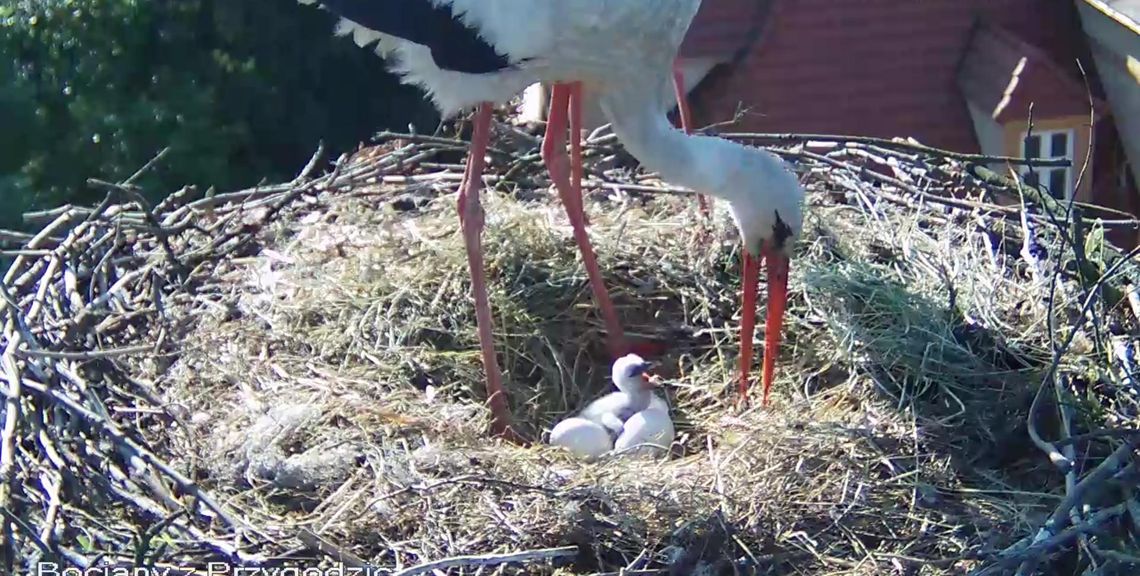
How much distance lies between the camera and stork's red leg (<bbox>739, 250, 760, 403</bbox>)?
2.86 meters

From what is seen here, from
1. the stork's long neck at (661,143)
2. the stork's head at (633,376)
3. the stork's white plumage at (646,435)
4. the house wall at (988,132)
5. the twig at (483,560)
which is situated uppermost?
the stork's long neck at (661,143)

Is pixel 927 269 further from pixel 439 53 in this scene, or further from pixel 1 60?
pixel 1 60

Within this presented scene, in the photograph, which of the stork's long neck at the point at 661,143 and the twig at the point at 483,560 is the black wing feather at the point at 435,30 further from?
the twig at the point at 483,560

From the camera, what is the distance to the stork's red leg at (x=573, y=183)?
120 inches

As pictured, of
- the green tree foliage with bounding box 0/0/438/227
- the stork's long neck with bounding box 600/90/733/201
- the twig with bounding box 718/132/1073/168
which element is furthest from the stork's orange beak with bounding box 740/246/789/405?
the green tree foliage with bounding box 0/0/438/227

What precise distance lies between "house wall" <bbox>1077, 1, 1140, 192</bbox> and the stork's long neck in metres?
3.14

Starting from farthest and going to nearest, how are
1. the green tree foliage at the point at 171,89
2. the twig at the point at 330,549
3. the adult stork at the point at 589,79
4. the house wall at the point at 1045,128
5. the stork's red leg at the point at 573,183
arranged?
the green tree foliage at the point at 171,89 < the house wall at the point at 1045,128 < the stork's red leg at the point at 573,183 < the adult stork at the point at 589,79 < the twig at the point at 330,549

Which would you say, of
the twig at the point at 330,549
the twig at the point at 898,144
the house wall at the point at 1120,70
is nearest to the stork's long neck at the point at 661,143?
the twig at the point at 898,144

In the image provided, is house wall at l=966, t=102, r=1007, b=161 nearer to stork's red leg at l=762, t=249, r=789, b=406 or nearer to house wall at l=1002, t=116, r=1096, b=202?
house wall at l=1002, t=116, r=1096, b=202

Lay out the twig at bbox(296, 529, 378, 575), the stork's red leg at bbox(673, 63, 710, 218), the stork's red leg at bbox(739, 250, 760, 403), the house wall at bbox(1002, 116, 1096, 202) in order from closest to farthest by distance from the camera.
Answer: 1. the twig at bbox(296, 529, 378, 575)
2. the stork's red leg at bbox(739, 250, 760, 403)
3. the stork's red leg at bbox(673, 63, 710, 218)
4. the house wall at bbox(1002, 116, 1096, 202)

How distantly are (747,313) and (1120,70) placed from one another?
329 cm

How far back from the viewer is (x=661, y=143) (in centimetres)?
280

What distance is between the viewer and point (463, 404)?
2.81 meters

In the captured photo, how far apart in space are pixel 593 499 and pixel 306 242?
53.5 inches
